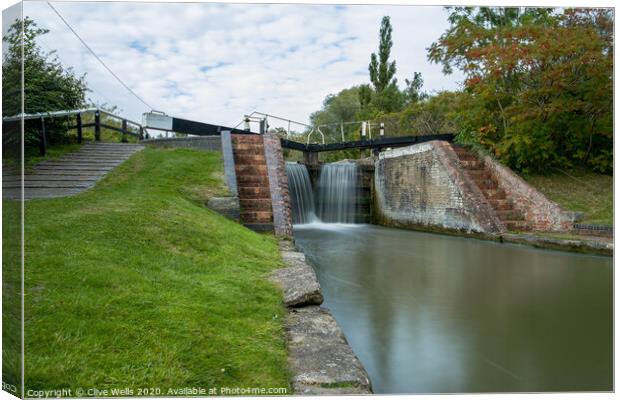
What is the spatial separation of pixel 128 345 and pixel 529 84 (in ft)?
29.4

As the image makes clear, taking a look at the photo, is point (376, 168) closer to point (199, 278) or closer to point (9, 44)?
point (199, 278)

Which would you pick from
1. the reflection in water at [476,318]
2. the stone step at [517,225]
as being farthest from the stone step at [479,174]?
the reflection in water at [476,318]

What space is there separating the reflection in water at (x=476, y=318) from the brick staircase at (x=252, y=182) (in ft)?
3.94

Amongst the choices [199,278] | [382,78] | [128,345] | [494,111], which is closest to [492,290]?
[199,278]

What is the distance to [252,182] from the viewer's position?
27.0 ft

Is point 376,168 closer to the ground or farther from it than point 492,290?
farther from it

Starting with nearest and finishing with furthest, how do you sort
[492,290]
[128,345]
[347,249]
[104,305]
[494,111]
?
[128,345] < [104,305] < [492,290] < [347,249] < [494,111]

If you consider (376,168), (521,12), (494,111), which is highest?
(521,12)

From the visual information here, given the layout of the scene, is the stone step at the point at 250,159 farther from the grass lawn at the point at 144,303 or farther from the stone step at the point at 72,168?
the grass lawn at the point at 144,303

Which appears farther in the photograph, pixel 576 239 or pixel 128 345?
pixel 576 239

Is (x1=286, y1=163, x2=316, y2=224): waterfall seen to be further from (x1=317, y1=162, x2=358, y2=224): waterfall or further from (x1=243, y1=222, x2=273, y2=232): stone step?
(x1=243, y1=222, x2=273, y2=232): stone step

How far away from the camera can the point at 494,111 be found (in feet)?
32.6

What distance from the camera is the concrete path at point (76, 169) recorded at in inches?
227

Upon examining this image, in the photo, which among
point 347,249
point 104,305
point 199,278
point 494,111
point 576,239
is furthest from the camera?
point 494,111
